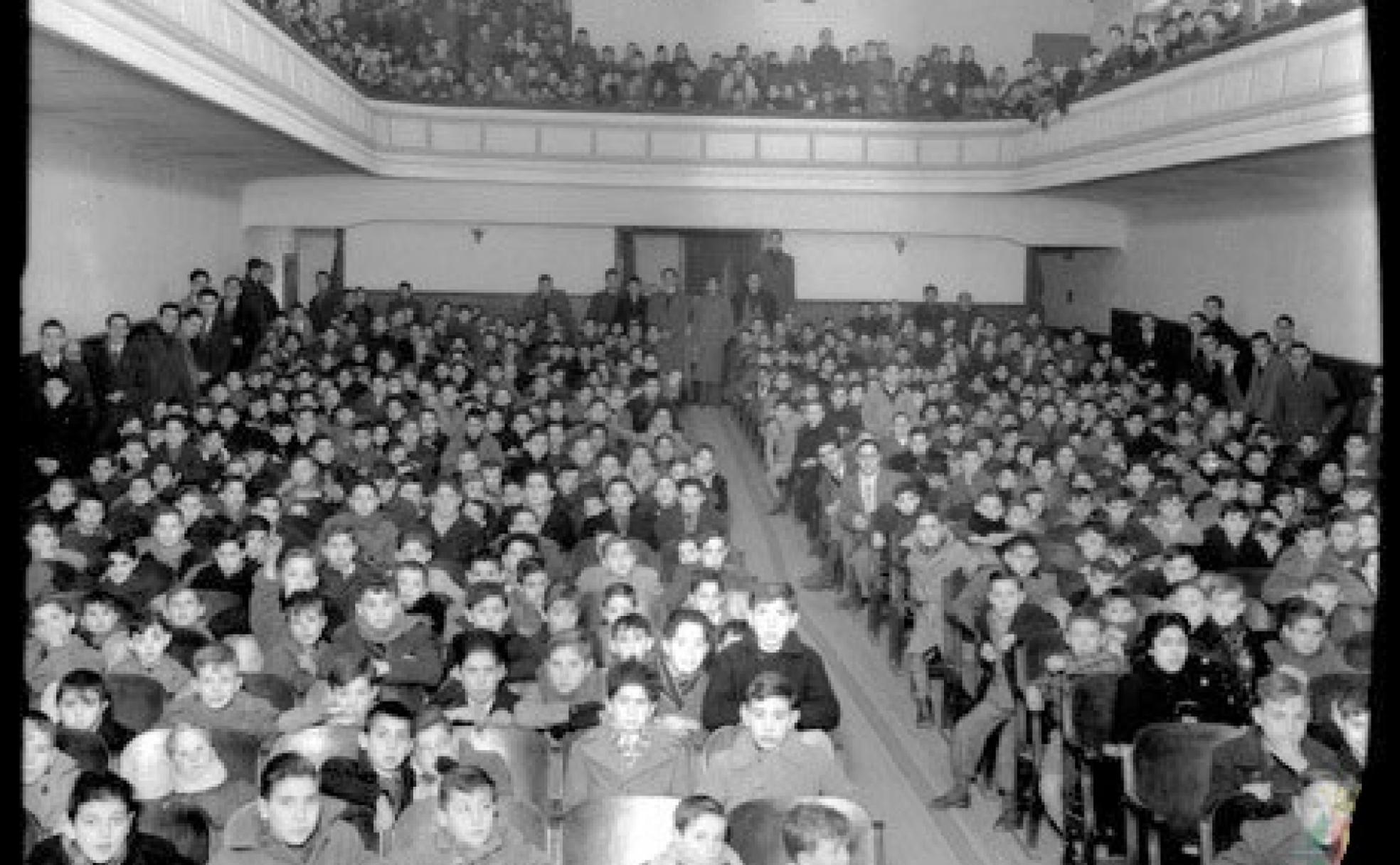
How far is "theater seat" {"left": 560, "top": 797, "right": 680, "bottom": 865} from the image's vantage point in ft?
15.9

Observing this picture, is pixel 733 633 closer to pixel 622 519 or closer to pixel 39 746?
pixel 39 746

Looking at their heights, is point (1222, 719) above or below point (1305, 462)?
below

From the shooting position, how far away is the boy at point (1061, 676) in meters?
6.20

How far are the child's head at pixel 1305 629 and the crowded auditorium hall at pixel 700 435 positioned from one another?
0.06 ft

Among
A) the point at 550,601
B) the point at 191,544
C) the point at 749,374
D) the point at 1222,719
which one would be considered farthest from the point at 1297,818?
the point at 749,374

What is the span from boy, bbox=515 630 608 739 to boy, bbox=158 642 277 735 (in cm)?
105

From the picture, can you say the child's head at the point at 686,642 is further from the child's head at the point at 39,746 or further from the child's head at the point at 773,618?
the child's head at the point at 39,746

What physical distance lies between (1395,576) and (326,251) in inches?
858

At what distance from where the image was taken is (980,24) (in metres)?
22.1

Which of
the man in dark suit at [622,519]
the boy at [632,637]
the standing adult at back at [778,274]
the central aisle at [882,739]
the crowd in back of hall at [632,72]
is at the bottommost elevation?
the central aisle at [882,739]

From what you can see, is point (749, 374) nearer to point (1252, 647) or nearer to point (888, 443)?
point (888, 443)

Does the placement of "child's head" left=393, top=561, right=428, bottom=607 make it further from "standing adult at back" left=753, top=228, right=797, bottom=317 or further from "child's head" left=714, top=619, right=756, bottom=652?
"standing adult at back" left=753, top=228, right=797, bottom=317

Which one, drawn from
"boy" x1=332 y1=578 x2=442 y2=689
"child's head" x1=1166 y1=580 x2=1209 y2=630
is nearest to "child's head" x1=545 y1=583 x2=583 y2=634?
"boy" x1=332 y1=578 x2=442 y2=689

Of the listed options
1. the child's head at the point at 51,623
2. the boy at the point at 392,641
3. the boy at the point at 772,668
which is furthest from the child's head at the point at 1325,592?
the child's head at the point at 51,623
